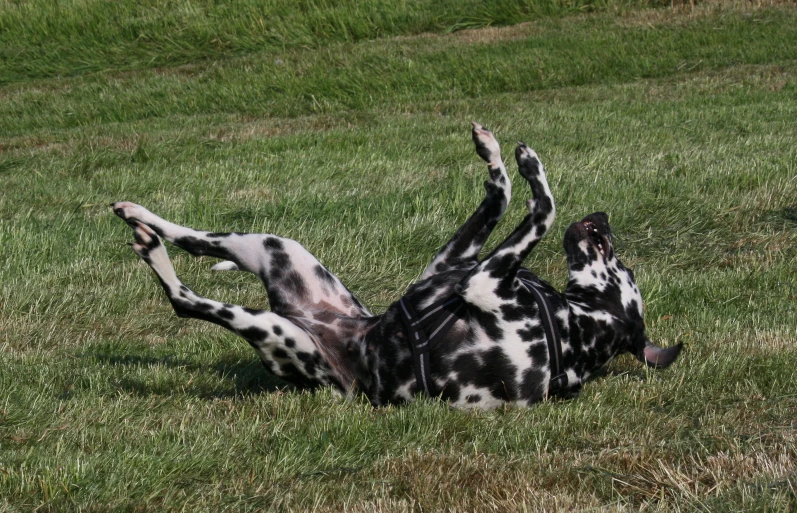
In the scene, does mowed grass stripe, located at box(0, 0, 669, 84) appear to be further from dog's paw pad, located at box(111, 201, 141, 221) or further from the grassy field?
dog's paw pad, located at box(111, 201, 141, 221)

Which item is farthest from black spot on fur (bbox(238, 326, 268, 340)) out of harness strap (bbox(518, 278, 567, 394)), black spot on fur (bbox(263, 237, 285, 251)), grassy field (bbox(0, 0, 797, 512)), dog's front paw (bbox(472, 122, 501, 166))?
dog's front paw (bbox(472, 122, 501, 166))

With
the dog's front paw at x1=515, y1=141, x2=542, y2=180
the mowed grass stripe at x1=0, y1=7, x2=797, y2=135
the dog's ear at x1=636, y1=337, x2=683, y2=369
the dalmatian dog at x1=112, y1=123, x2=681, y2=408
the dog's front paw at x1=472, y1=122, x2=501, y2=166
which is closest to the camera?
the dalmatian dog at x1=112, y1=123, x2=681, y2=408

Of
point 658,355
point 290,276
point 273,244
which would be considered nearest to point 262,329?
point 290,276

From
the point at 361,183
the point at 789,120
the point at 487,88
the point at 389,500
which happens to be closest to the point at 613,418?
the point at 389,500

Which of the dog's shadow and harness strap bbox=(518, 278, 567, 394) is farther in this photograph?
the dog's shadow

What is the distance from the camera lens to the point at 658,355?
13.4 feet

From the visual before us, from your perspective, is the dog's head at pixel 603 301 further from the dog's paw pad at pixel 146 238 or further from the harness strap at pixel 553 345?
the dog's paw pad at pixel 146 238

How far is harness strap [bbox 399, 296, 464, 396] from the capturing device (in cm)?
391

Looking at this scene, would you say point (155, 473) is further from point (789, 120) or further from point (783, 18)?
point (783, 18)

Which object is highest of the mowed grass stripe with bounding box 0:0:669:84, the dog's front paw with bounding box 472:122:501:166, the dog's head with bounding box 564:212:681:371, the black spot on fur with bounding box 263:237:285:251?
the dog's front paw with bounding box 472:122:501:166

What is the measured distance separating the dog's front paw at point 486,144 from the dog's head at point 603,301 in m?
0.53

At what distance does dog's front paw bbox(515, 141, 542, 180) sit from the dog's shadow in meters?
1.40

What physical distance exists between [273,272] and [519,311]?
1155mm

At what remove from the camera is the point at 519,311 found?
394 centimetres
